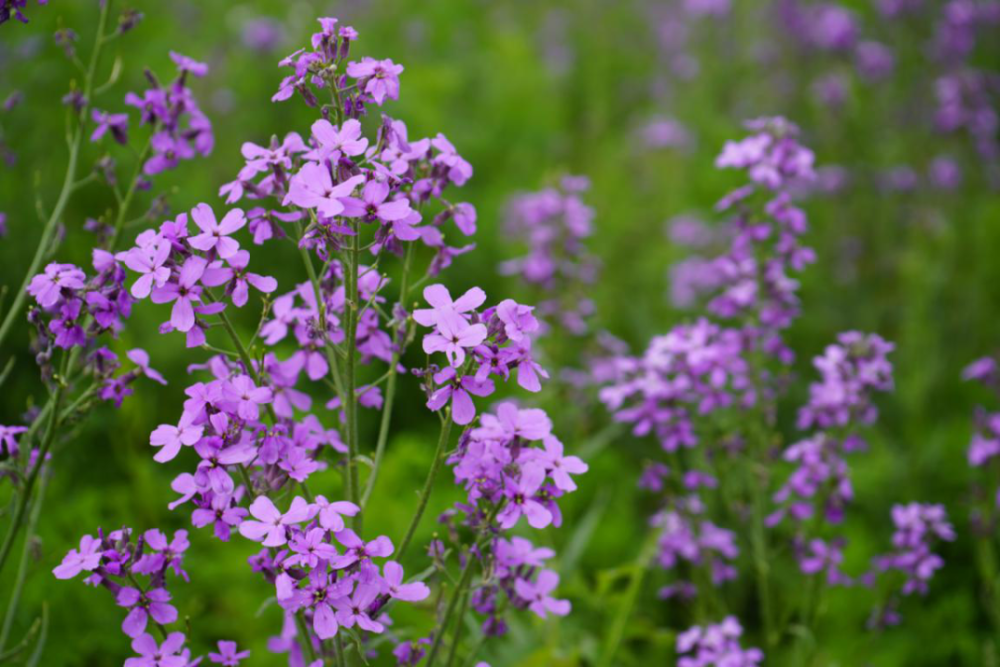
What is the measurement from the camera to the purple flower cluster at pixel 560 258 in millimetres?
3877

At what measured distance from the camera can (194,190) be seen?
17.0ft

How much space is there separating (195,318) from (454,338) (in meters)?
0.49

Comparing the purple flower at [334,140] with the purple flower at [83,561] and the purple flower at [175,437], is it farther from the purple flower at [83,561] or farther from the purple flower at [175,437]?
the purple flower at [83,561]

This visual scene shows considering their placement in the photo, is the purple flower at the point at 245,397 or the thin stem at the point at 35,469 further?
the thin stem at the point at 35,469

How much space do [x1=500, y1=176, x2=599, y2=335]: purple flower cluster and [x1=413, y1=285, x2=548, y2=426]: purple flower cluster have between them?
211cm

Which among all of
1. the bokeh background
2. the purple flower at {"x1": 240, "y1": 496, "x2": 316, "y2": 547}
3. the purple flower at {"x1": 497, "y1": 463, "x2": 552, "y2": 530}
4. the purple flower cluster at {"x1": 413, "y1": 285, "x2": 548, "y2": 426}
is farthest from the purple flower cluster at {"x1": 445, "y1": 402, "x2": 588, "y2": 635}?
the bokeh background

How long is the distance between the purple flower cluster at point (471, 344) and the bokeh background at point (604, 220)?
1.03m

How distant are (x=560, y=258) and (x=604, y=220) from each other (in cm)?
248

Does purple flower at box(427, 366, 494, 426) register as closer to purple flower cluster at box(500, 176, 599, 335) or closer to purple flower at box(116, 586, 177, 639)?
purple flower at box(116, 586, 177, 639)

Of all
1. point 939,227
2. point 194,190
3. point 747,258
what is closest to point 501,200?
point 194,190

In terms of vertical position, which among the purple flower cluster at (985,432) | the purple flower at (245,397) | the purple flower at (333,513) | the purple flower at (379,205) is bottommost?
the purple flower at (333,513)

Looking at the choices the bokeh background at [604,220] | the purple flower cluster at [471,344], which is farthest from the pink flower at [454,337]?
the bokeh background at [604,220]

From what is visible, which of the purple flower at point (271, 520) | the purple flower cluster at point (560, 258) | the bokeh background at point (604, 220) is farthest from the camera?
the purple flower cluster at point (560, 258)

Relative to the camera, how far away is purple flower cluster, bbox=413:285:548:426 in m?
1.62
